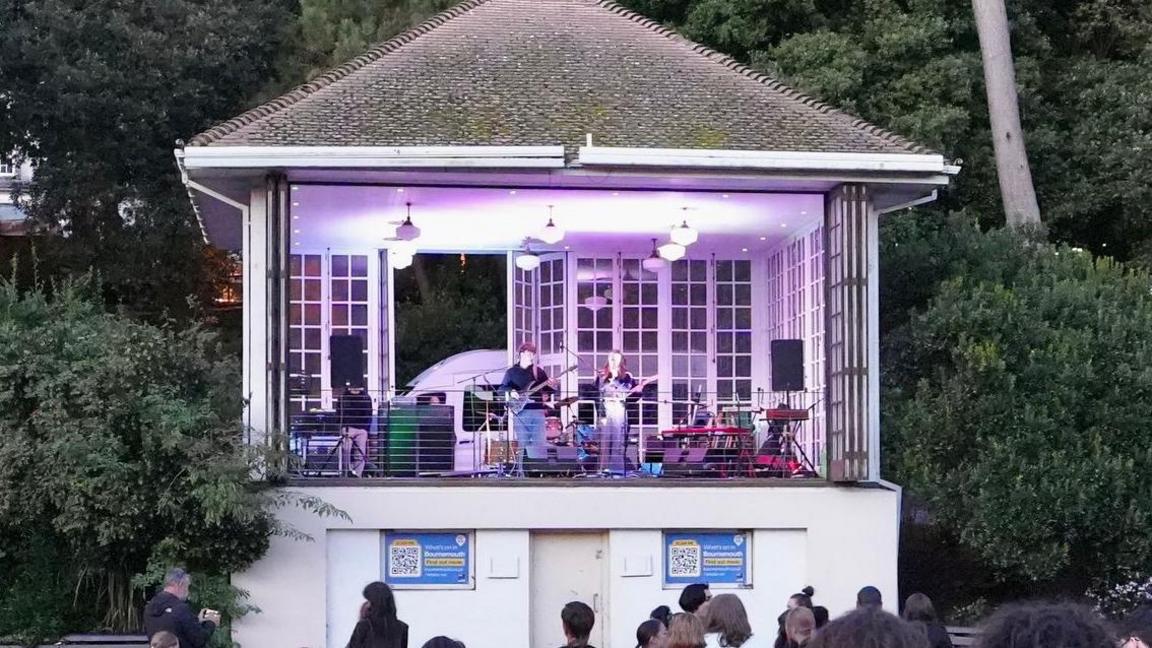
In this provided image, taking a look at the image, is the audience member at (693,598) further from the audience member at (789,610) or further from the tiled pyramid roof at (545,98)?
the tiled pyramid roof at (545,98)

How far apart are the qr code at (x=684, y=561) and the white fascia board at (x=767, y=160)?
3567 millimetres

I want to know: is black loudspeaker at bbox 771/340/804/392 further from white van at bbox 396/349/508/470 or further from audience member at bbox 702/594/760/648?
audience member at bbox 702/594/760/648

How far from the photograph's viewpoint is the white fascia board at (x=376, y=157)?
15.7m

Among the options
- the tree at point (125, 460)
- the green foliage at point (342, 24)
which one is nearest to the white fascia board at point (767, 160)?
the tree at point (125, 460)

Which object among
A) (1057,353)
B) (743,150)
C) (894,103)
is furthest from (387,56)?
(894,103)

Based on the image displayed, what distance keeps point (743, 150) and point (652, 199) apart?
5.32 feet

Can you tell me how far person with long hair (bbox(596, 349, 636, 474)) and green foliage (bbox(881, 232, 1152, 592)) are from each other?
322 centimetres

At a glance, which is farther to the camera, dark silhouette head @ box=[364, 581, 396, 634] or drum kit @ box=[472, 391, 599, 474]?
drum kit @ box=[472, 391, 599, 474]

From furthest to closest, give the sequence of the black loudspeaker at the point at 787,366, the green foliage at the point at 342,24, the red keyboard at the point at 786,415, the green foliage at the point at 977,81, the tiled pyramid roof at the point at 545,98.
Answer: the green foliage at the point at 342,24
the green foliage at the point at 977,81
the red keyboard at the point at 786,415
the black loudspeaker at the point at 787,366
the tiled pyramid roof at the point at 545,98

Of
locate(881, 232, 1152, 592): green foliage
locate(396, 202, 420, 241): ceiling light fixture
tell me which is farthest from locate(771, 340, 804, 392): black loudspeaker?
locate(396, 202, 420, 241): ceiling light fixture

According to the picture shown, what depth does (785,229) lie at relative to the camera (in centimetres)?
1912

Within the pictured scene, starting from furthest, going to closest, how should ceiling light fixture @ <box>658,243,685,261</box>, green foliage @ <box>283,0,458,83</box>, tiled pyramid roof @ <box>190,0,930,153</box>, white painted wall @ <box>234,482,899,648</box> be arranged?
1. green foliage @ <box>283,0,458,83</box>
2. ceiling light fixture @ <box>658,243,685,261</box>
3. tiled pyramid roof @ <box>190,0,930,153</box>
4. white painted wall @ <box>234,482,899,648</box>

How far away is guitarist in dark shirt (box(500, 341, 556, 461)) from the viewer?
16.7m

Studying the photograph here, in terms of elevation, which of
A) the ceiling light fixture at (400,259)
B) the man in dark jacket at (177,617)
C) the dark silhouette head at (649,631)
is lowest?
the man in dark jacket at (177,617)
